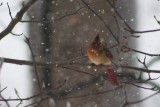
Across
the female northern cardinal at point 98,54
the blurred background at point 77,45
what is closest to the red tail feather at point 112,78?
the female northern cardinal at point 98,54

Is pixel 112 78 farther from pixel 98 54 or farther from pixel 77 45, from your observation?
pixel 77 45

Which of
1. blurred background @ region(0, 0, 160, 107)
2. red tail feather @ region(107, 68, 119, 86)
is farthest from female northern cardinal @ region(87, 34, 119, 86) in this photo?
blurred background @ region(0, 0, 160, 107)

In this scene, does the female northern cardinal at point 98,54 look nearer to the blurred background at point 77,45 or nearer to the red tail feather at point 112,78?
the red tail feather at point 112,78

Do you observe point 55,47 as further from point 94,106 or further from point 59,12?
point 94,106

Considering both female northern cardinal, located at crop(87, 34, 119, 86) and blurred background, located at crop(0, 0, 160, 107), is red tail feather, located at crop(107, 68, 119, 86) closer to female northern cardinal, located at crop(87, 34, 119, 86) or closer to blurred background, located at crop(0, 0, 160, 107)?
female northern cardinal, located at crop(87, 34, 119, 86)

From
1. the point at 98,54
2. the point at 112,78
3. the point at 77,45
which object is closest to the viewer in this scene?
the point at 112,78

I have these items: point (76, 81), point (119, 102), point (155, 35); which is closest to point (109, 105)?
point (119, 102)

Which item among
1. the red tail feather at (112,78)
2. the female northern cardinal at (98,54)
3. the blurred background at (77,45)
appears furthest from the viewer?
the blurred background at (77,45)

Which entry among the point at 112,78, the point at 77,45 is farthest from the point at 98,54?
the point at 77,45

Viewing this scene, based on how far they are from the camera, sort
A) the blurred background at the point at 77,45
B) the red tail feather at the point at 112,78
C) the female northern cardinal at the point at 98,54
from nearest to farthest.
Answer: the red tail feather at the point at 112,78, the female northern cardinal at the point at 98,54, the blurred background at the point at 77,45

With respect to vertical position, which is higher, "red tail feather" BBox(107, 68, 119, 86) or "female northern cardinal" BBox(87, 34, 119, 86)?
"female northern cardinal" BBox(87, 34, 119, 86)

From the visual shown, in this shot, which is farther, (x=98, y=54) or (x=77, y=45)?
(x=77, y=45)
